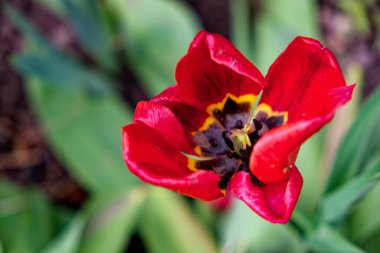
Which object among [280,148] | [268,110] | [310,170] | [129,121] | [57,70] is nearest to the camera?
[280,148]

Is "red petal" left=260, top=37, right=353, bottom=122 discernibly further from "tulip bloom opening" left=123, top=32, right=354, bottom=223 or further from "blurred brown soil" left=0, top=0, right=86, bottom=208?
"blurred brown soil" left=0, top=0, right=86, bottom=208

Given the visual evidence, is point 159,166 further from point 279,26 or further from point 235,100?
point 279,26

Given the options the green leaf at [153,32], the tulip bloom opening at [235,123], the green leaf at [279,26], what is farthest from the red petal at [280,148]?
the green leaf at [153,32]

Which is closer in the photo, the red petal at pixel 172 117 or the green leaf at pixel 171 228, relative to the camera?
the red petal at pixel 172 117

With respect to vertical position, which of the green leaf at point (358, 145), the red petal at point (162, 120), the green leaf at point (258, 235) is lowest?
the green leaf at point (258, 235)

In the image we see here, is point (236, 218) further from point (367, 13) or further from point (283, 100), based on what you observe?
point (367, 13)

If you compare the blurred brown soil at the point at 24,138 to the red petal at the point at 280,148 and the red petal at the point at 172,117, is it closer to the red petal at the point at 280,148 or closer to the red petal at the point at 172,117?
the red petal at the point at 172,117

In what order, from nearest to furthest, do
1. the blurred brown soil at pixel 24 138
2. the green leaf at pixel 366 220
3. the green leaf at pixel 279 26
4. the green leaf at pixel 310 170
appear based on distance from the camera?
the green leaf at pixel 366 220 < the green leaf at pixel 310 170 < the green leaf at pixel 279 26 < the blurred brown soil at pixel 24 138

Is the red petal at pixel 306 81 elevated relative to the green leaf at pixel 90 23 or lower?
elevated

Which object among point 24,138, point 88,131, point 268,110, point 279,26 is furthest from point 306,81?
point 24,138
